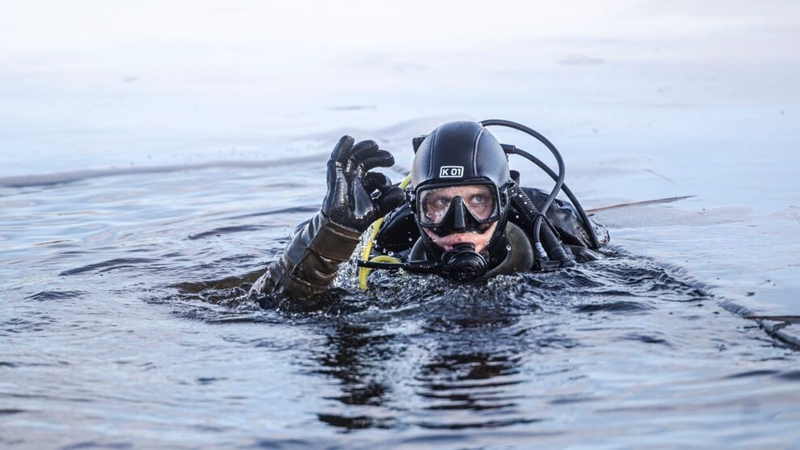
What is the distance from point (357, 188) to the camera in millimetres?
4000

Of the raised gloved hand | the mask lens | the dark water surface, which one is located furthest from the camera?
the mask lens

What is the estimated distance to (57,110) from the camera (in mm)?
12664

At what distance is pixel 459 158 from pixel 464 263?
1.66 ft

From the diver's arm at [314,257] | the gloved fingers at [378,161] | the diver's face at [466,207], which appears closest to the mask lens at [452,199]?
the diver's face at [466,207]

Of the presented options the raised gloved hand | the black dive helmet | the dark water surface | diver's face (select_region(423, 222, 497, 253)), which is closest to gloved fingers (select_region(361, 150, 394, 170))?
the raised gloved hand

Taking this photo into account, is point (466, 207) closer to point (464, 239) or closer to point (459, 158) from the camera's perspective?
point (464, 239)

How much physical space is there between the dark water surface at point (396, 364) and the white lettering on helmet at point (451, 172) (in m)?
0.48

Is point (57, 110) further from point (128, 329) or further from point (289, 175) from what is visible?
point (128, 329)

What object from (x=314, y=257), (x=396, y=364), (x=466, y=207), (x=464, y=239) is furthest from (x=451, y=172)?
(x=396, y=364)

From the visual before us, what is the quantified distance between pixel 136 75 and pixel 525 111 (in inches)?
289

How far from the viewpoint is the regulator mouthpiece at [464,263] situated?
4.02 m

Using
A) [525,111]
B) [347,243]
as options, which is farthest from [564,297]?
[525,111]

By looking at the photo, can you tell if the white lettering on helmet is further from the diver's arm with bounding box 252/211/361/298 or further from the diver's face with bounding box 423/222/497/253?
the diver's arm with bounding box 252/211/361/298

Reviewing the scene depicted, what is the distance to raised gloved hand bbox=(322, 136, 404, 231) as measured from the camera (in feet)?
13.0
